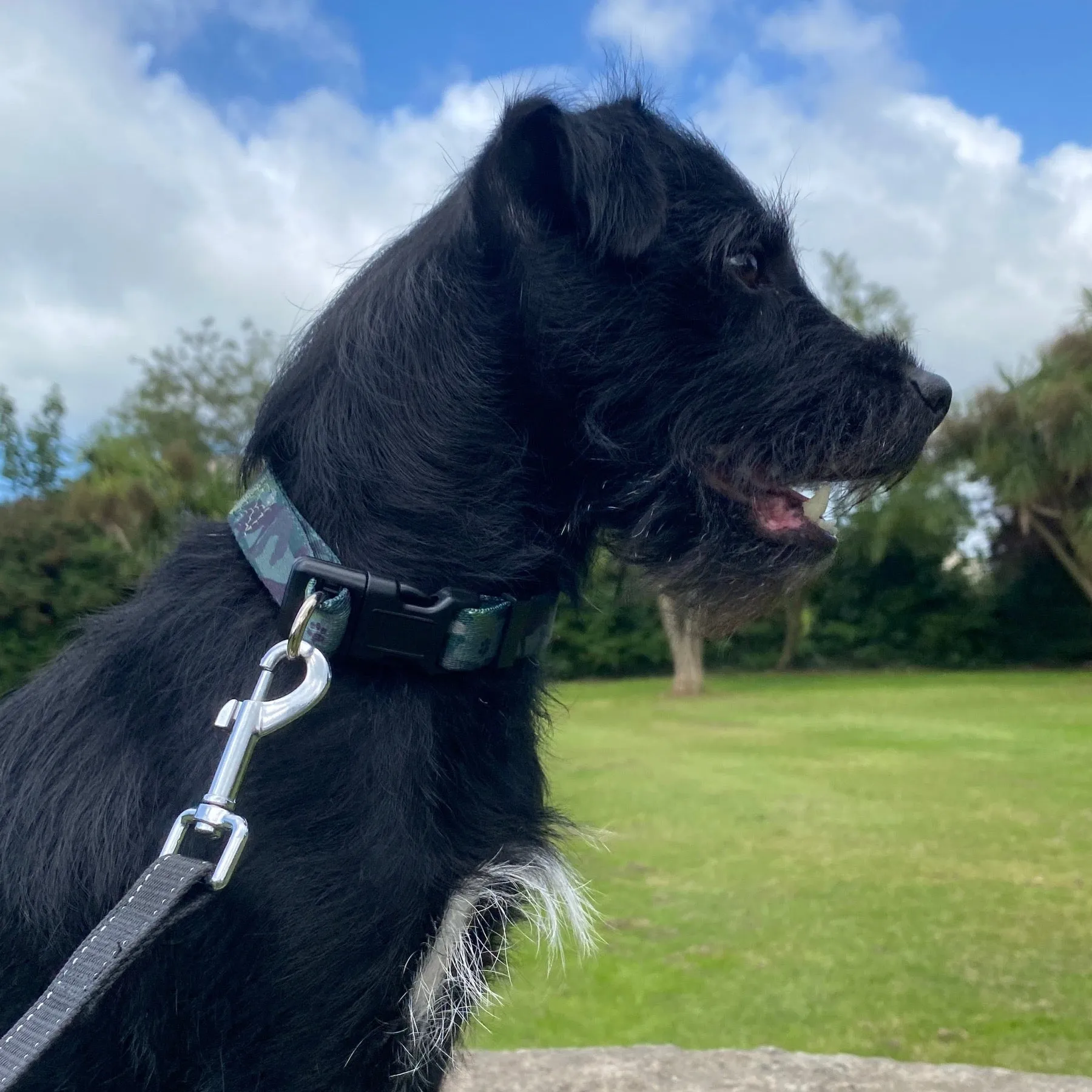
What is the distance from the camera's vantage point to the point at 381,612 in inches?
54.3

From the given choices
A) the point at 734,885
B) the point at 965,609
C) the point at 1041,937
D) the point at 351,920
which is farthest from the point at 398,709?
the point at 965,609

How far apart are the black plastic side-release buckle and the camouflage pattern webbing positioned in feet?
0.07

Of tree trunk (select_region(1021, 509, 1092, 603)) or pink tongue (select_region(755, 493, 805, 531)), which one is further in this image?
tree trunk (select_region(1021, 509, 1092, 603))

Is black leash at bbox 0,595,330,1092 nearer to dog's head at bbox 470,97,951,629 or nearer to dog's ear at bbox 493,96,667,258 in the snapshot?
dog's head at bbox 470,97,951,629

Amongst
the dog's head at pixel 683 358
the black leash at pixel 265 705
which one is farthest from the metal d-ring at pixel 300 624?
the dog's head at pixel 683 358

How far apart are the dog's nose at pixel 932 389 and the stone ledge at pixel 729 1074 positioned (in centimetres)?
201

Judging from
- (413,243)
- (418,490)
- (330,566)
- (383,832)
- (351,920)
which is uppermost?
(413,243)

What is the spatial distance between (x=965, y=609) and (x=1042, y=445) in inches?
196

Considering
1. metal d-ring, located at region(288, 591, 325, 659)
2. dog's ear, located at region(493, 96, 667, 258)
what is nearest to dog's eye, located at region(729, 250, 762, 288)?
dog's ear, located at region(493, 96, 667, 258)

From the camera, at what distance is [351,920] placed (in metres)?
1.36

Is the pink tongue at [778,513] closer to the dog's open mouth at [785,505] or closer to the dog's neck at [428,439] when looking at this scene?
the dog's open mouth at [785,505]

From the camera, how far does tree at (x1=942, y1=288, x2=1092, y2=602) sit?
910 inches

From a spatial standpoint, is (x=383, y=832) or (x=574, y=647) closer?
(x=383, y=832)

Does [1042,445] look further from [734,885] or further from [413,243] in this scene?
[413,243]
